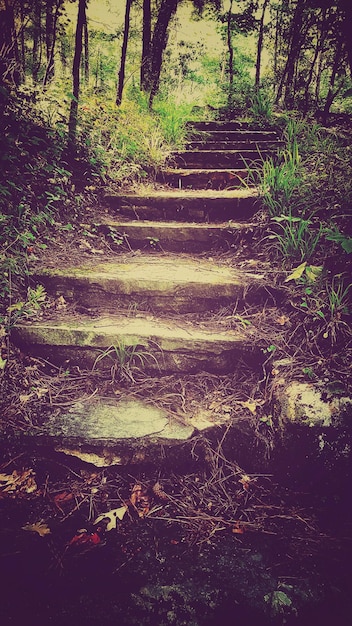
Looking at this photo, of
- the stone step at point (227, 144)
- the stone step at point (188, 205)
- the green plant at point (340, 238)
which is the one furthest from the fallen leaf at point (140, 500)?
the stone step at point (227, 144)

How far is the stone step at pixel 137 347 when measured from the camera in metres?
1.96

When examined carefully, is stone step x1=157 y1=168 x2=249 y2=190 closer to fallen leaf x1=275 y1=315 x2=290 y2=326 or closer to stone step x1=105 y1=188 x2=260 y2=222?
stone step x1=105 y1=188 x2=260 y2=222

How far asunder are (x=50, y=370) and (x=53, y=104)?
2.71 meters

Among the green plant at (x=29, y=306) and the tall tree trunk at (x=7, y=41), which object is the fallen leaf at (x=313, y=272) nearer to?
the green plant at (x=29, y=306)

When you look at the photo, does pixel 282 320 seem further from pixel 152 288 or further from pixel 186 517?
pixel 186 517

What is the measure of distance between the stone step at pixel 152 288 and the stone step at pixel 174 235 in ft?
1.67

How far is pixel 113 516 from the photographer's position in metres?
1.42

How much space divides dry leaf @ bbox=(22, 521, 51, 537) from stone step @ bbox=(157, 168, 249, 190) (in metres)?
3.19

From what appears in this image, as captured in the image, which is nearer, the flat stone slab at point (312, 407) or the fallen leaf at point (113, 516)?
the fallen leaf at point (113, 516)

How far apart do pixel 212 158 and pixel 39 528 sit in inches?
155

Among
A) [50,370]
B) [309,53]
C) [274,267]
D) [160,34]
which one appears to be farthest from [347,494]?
[309,53]

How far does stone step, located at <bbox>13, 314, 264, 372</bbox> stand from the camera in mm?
1956

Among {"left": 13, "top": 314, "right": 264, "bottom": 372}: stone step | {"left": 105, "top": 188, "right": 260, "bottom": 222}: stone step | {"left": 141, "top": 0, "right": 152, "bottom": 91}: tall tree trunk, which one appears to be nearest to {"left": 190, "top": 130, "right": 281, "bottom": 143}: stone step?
{"left": 105, "top": 188, "right": 260, "bottom": 222}: stone step

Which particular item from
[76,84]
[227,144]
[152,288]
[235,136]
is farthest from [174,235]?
[235,136]
